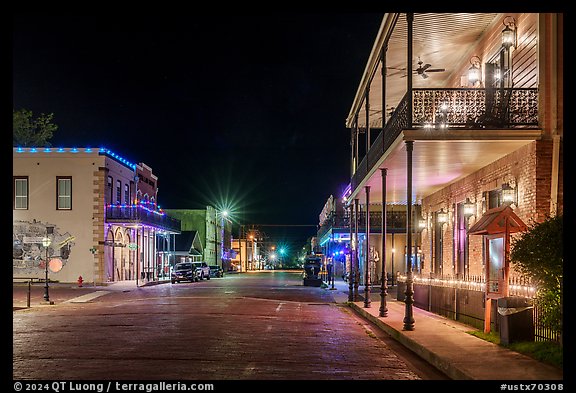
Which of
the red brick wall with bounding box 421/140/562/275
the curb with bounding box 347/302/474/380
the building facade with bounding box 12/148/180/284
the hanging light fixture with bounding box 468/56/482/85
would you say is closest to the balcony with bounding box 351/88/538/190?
the red brick wall with bounding box 421/140/562/275

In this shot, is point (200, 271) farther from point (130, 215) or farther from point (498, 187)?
point (498, 187)

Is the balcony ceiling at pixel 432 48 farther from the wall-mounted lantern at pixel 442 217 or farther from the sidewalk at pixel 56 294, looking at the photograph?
the sidewalk at pixel 56 294

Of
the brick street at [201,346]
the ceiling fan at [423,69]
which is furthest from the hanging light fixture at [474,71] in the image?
the brick street at [201,346]

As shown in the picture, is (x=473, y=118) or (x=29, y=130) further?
(x=29, y=130)

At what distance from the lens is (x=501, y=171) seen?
18188 mm

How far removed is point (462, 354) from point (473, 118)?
6820mm

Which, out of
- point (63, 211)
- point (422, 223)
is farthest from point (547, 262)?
point (63, 211)

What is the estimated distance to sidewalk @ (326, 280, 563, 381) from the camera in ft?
30.7

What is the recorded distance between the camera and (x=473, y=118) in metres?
16.2

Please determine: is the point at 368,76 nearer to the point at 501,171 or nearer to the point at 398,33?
the point at 398,33

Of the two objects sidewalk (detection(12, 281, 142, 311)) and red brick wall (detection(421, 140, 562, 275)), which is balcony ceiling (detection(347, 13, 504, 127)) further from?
sidewalk (detection(12, 281, 142, 311))

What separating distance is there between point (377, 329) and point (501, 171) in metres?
5.32

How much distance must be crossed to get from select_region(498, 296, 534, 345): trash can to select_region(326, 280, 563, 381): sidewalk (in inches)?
14.1

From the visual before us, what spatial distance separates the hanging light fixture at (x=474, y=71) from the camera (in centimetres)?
2048
